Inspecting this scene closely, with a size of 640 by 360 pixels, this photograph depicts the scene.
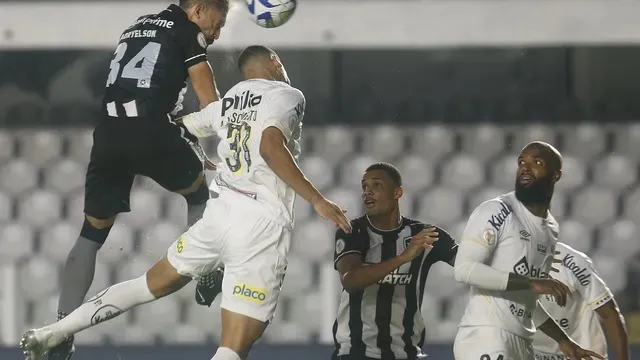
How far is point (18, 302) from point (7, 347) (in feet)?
2.11

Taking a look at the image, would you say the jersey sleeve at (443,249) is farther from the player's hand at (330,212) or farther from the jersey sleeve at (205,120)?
the jersey sleeve at (205,120)

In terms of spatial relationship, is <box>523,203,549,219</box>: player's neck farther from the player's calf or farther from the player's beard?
the player's calf

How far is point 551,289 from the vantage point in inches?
159

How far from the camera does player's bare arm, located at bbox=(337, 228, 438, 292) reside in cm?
420

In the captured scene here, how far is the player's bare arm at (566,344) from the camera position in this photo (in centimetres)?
442

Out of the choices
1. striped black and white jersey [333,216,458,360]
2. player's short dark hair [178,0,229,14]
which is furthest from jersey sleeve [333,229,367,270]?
player's short dark hair [178,0,229,14]

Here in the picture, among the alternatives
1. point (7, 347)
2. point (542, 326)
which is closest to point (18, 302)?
point (7, 347)

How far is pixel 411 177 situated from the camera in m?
8.24

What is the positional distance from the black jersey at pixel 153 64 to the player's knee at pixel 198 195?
0.38 m

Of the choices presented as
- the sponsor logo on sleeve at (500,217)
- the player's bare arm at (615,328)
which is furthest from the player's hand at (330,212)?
the player's bare arm at (615,328)

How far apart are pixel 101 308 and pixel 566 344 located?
1860 mm

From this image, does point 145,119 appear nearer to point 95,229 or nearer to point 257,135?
point 95,229

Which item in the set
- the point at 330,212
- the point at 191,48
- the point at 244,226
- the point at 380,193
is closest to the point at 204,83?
the point at 191,48

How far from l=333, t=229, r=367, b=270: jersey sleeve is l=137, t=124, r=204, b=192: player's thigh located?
72 centimetres
